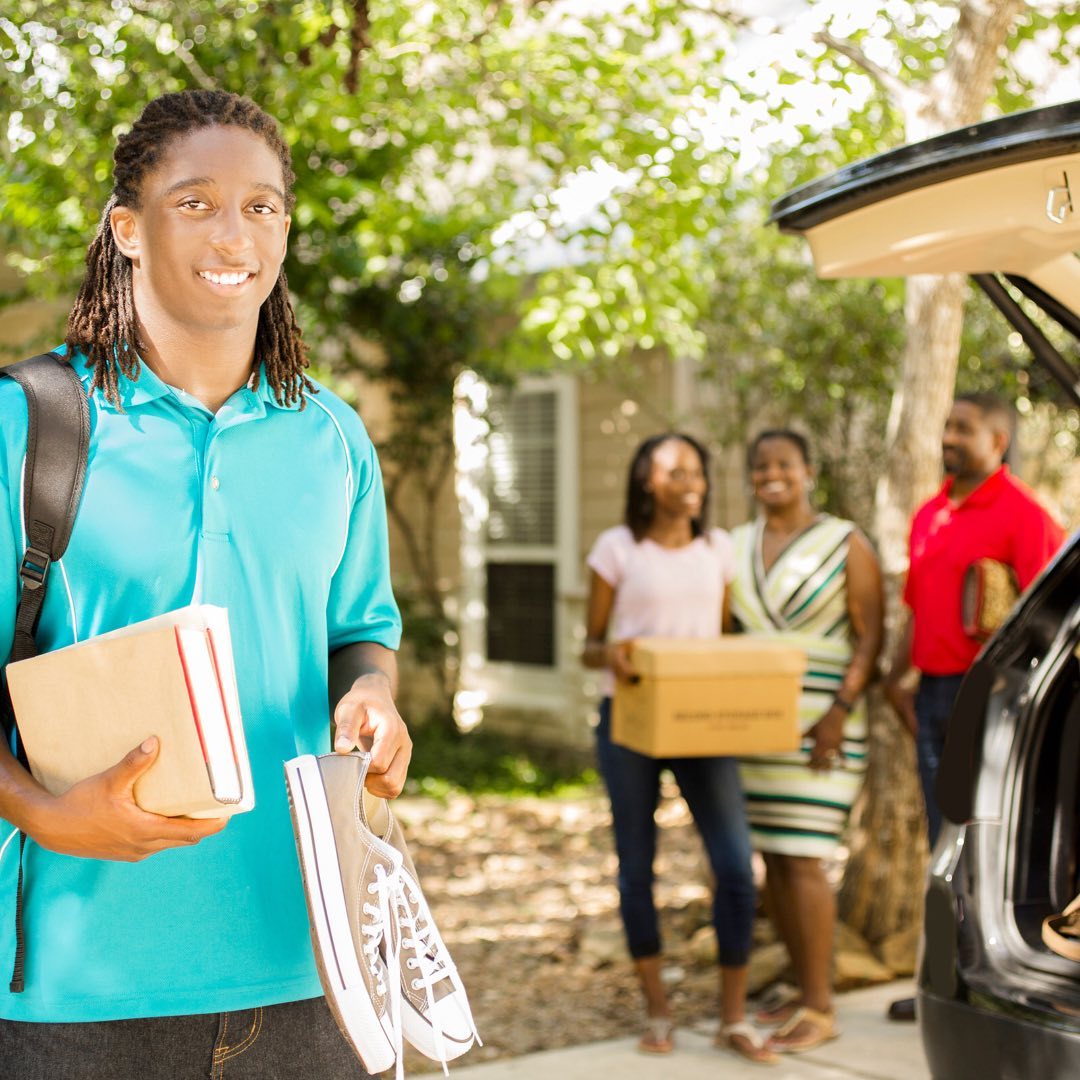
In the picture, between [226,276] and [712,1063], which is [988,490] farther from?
[226,276]

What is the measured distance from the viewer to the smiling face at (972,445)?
495cm

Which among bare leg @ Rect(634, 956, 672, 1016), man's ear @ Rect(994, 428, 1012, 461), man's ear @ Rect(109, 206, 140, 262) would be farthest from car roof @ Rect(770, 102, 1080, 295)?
bare leg @ Rect(634, 956, 672, 1016)

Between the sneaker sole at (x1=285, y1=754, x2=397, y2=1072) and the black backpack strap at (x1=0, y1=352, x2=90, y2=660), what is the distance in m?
0.39

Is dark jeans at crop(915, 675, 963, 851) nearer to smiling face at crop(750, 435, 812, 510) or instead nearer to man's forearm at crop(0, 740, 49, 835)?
smiling face at crop(750, 435, 812, 510)

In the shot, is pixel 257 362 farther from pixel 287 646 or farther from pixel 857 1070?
pixel 857 1070

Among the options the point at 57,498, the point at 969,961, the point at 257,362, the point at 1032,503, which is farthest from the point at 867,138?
the point at 57,498

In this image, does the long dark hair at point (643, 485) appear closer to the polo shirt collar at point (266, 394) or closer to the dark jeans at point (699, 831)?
the dark jeans at point (699, 831)

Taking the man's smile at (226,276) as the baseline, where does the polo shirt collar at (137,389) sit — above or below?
below

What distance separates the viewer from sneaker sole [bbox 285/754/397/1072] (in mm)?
1753

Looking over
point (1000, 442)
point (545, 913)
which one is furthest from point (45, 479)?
point (545, 913)

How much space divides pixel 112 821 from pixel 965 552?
372 cm

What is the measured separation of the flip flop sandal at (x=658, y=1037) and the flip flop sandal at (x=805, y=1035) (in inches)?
12.6

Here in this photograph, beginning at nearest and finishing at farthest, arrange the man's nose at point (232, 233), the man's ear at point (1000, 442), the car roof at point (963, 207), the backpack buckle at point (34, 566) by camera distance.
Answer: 1. the backpack buckle at point (34, 566)
2. the man's nose at point (232, 233)
3. the car roof at point (963, 207)
4. the man's ear at point (1000, 442)

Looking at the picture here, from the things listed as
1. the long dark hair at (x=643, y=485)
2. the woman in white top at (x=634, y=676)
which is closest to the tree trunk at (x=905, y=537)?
the woman in white top at (x=634, y=676)
